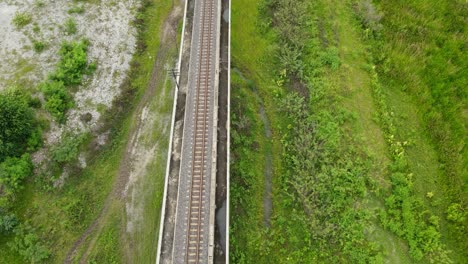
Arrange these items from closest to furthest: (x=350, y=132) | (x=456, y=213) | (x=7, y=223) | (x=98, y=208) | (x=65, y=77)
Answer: (x=7, y=223) → (x=456, y=213) → (x=98, y=208) → (x=350, y=132) → (x=65, y=77)

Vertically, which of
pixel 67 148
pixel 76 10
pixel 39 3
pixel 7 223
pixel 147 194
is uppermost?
pixel 39 3

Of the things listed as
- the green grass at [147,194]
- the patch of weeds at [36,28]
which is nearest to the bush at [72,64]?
the patch of weeds at [36,28]

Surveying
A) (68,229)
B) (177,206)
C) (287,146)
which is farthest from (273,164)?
(68,229)

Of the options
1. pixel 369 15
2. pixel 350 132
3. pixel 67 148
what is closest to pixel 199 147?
pixel 67 148

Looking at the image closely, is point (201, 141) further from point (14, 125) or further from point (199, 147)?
→ point (14, 125)

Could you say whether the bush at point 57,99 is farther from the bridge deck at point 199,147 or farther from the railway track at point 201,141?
the railway track at point 201,141

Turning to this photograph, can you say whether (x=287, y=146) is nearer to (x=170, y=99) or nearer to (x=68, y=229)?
(x=170, y=99)
